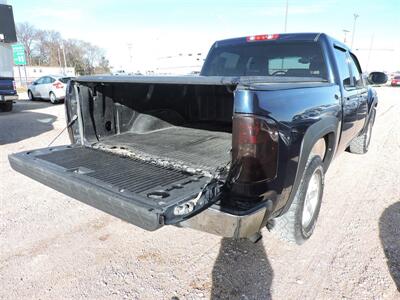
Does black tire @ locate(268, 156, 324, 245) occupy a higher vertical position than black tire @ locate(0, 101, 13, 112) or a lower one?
higher

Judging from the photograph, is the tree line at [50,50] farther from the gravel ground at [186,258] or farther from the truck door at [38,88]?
the gravel ground at [186,258]

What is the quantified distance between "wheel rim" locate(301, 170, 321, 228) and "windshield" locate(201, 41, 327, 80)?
118 centimetres

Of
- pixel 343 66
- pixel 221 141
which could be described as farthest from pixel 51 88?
pixel 343 66

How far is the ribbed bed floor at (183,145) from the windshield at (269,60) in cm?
92

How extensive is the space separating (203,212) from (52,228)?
2.02m

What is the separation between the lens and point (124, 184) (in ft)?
7.63

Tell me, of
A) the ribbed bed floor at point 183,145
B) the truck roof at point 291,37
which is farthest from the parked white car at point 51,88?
the truck roof at point 291,37

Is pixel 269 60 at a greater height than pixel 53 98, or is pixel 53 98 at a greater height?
pixel 269 60

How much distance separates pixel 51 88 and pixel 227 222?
1658 cm

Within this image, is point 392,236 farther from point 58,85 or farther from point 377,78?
point 58,85

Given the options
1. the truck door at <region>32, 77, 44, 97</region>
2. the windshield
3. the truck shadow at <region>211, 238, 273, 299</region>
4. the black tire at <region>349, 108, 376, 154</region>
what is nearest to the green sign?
the truck door at <region>32, 77, 44, 97</region>

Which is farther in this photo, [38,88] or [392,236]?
[38,88]

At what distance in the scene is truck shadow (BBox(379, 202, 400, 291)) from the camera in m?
2.61

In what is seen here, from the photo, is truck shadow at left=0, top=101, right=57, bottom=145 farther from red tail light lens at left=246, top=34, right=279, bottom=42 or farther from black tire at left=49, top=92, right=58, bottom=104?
red tail light lens at left=246, top=34, right=279, bottom=42
